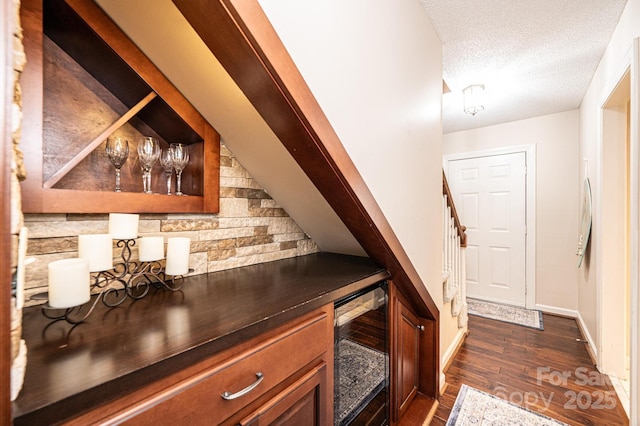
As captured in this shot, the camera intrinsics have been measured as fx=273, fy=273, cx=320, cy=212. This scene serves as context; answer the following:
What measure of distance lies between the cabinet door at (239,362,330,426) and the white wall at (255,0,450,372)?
2.37ft

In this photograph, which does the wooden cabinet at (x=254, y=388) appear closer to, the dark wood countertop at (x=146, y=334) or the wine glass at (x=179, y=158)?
the dark wood countertop at (x=146, y=334)

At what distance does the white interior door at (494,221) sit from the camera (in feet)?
11.8

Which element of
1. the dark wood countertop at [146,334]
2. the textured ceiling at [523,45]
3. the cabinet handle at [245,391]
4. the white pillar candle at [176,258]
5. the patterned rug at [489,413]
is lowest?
the patterned rug at [489,413]

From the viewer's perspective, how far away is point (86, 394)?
0.44 m

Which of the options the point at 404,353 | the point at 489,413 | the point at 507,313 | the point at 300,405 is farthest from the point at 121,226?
the point at 507,313

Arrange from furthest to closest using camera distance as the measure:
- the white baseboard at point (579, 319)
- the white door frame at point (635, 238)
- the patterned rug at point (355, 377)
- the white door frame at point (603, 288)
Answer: the white baseboard at point (579, 319) → the white door frame at point (603, 288) → the white door frame at point (635, 238) → the patterned rug at point (355, 377)

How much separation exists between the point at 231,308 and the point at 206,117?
0.81 meters

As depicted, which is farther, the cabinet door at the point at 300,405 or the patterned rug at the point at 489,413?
the patterned rug at the point at 489,413

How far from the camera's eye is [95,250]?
78cm

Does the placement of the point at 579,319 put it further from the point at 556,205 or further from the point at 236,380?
the point at 236,380

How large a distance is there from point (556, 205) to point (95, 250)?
4403 mm

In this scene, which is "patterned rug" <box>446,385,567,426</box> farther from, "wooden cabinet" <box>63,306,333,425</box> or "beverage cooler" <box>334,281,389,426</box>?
"wooden cabinet" <box>63,306,333,425</box>

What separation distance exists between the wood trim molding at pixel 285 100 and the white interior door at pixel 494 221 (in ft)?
10.8

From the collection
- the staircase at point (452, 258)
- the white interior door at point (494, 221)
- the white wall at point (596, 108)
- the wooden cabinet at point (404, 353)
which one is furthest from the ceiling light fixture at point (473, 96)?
the wooden cabinet at point (404, 353)
